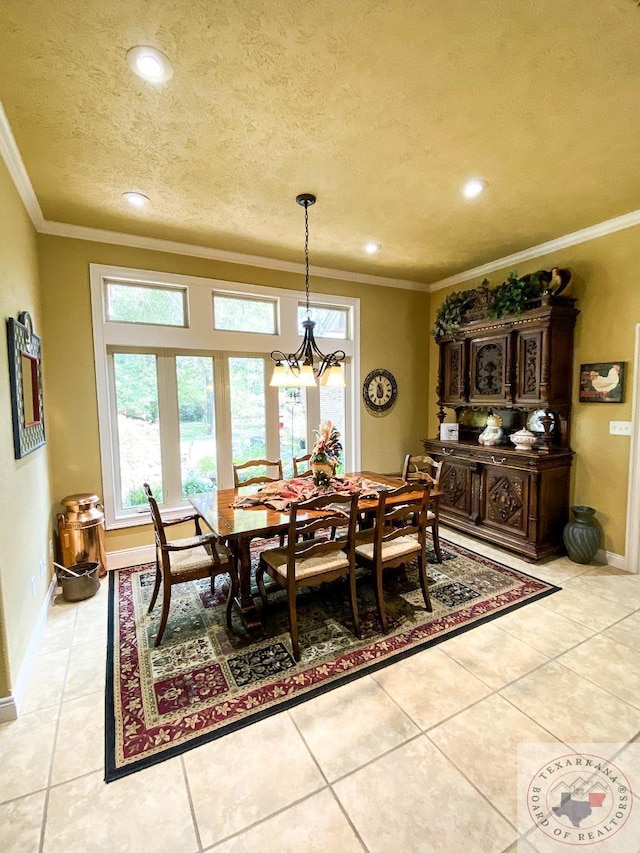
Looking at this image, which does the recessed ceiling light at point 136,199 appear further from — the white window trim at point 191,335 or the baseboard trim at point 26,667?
the baseboard trim at point 26,667

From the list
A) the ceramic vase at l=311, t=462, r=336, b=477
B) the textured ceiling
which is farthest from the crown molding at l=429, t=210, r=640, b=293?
the ceramic vase at l=311, t=462, r=336, b=477

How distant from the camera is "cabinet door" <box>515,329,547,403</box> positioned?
3.63 metres

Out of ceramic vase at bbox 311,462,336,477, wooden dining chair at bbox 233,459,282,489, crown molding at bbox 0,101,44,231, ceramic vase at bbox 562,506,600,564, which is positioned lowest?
ceramic vase at bbox 562,506,600,564

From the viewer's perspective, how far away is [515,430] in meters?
4.26

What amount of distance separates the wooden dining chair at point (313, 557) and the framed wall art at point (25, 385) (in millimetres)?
1700

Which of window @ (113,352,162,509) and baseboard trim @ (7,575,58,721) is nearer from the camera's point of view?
baseboard trim @ (7,575,58,721)

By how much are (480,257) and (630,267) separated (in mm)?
1380

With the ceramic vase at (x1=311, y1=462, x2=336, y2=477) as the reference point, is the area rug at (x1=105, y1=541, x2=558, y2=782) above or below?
below

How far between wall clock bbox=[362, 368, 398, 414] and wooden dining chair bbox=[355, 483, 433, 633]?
6.99 ft

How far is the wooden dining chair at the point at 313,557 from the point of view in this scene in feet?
7.50

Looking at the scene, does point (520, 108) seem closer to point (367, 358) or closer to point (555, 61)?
point (555, 61)

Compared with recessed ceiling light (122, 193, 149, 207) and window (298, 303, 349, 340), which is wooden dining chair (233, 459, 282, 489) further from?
recessed ceiling light (122, 193, 149, 207)

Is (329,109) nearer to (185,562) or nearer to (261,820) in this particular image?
(185,562)

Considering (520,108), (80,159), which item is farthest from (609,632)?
(80,159)
